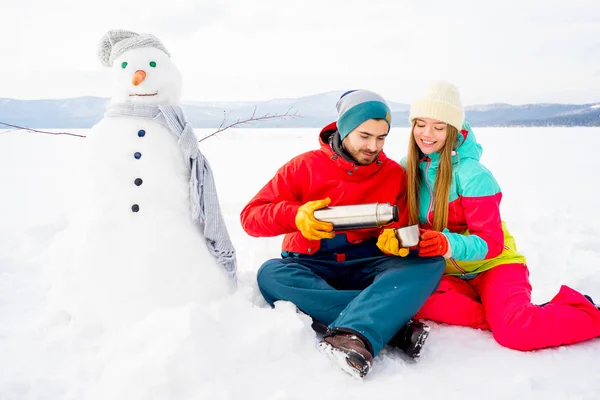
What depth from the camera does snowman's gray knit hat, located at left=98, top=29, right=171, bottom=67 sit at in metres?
2.11

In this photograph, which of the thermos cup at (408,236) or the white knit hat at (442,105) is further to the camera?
the white knit hat at (442,105)

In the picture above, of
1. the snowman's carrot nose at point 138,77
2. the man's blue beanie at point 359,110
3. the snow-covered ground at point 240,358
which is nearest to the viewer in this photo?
the snow-covered ground at point 240,358

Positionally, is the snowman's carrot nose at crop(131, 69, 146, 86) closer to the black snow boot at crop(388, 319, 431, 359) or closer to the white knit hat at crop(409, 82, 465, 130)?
the white knit hat at crop(409, 82, 465, 130)

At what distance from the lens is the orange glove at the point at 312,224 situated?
1943 mm

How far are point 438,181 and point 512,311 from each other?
0.63 m

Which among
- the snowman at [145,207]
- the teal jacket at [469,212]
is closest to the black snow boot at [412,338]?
the teal jacket at [469,212]

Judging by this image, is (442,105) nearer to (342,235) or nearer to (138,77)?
(342,235)

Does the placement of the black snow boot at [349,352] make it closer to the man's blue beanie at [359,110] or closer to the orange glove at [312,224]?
the orange glove at [312,224]

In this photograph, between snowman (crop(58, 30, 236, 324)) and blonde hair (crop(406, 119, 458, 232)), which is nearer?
snowman (crop(58, 30, 236, 324))

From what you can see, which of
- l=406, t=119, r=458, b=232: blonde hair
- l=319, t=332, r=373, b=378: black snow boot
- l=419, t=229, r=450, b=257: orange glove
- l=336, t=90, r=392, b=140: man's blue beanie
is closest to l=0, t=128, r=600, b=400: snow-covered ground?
l=319, t=332, r=373, b=378: black snow boot

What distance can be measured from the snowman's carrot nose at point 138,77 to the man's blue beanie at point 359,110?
2.95ft

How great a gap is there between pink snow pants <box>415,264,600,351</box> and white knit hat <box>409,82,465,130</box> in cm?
72

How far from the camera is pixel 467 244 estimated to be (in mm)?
2018

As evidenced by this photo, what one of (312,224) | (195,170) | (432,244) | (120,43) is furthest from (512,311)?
(120,43)
